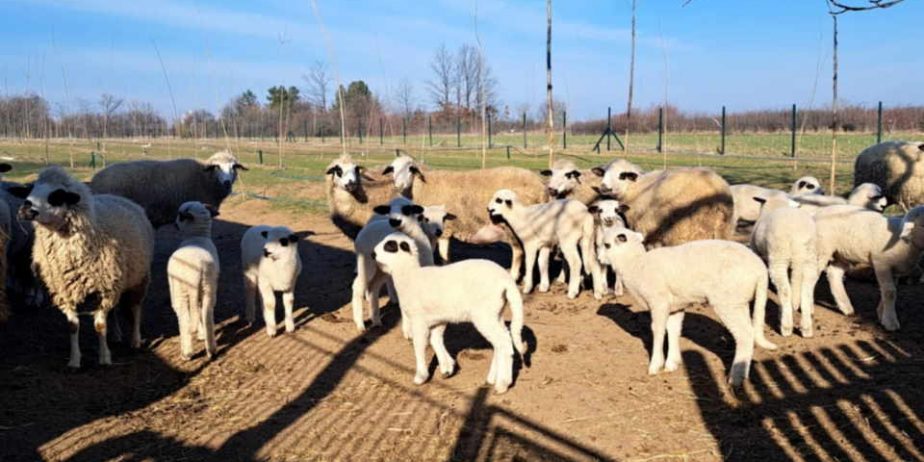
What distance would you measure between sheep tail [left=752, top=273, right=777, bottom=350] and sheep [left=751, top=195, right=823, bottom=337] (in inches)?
18.3

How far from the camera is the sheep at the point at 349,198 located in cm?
1180

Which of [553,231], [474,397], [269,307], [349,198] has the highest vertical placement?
[349,198]

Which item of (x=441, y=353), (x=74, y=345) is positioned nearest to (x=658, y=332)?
(x=441, y=353)

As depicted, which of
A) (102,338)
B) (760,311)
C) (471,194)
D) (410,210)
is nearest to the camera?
(760,311)

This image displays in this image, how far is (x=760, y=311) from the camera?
6305mm

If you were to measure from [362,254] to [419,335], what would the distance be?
2.16 m

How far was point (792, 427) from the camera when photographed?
4918mm

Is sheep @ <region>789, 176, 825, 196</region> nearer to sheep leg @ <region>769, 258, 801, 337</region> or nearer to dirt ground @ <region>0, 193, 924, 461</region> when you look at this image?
dirt ground @ <region>0, 193, 924, 461</region>

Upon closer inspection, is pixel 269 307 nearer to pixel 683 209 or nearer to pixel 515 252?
pixel 515 252

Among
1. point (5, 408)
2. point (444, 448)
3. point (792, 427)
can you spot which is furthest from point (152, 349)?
point (792, 427)

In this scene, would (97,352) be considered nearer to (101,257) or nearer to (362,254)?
(101,257)

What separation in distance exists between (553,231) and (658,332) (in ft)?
10.6

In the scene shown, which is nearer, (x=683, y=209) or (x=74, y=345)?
(x=74, y=345)

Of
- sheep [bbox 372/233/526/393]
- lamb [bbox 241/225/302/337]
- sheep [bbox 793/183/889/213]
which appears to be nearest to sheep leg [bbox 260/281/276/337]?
lamb [bbox 241/225/302/337]
